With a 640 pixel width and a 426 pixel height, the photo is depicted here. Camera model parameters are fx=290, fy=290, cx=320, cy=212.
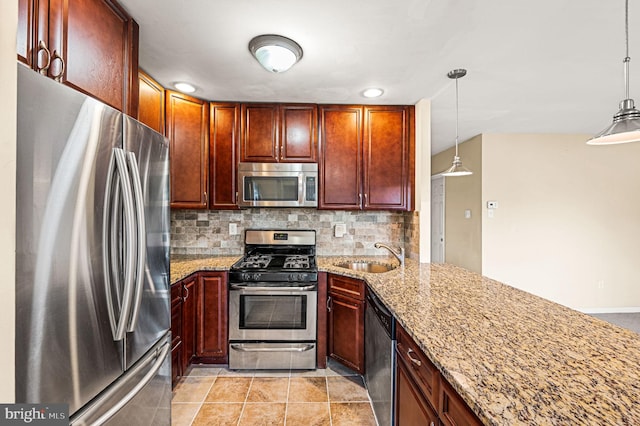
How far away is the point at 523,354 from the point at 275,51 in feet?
6.25

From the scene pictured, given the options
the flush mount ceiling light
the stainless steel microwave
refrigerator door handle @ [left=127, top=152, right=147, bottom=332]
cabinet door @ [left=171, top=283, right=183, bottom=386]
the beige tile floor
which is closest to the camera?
refrigerator door handle @ [left=127, top=152, right=147, bottom=332]

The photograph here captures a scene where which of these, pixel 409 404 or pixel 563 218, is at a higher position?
pixel 563 218

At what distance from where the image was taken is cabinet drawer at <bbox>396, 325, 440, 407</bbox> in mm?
1004

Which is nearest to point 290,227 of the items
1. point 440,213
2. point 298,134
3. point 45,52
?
point 298,134

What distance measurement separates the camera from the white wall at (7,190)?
27.0 inches

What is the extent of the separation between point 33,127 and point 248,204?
1.92 metres

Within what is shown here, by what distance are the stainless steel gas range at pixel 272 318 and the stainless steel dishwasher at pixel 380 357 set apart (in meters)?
0.50

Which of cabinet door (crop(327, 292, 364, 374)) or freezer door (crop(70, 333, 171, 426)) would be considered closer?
freezer door (crop(70, 333, 171, 426))

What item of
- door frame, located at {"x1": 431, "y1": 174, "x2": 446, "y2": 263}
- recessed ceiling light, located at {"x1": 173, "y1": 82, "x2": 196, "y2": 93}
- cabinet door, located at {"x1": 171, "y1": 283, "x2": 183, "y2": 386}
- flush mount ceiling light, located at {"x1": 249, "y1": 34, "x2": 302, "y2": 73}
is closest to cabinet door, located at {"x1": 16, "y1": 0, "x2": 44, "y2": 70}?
flush mount ceiling light, located at {"x1": 249, "y1": 34, "x2": 302, "y2": 73}

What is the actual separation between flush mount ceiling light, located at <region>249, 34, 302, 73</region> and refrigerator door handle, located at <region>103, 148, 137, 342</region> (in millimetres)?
1093

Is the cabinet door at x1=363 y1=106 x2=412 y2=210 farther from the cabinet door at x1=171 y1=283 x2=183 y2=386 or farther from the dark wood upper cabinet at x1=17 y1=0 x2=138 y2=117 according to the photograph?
the dark wood upper cabinet at x1=17 y1=0 x2=138 y2=117

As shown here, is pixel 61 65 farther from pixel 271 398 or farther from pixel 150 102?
pixel 271 398

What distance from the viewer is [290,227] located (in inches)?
119

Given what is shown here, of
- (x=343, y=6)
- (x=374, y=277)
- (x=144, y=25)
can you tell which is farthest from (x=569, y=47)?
(x=144, y=25)
